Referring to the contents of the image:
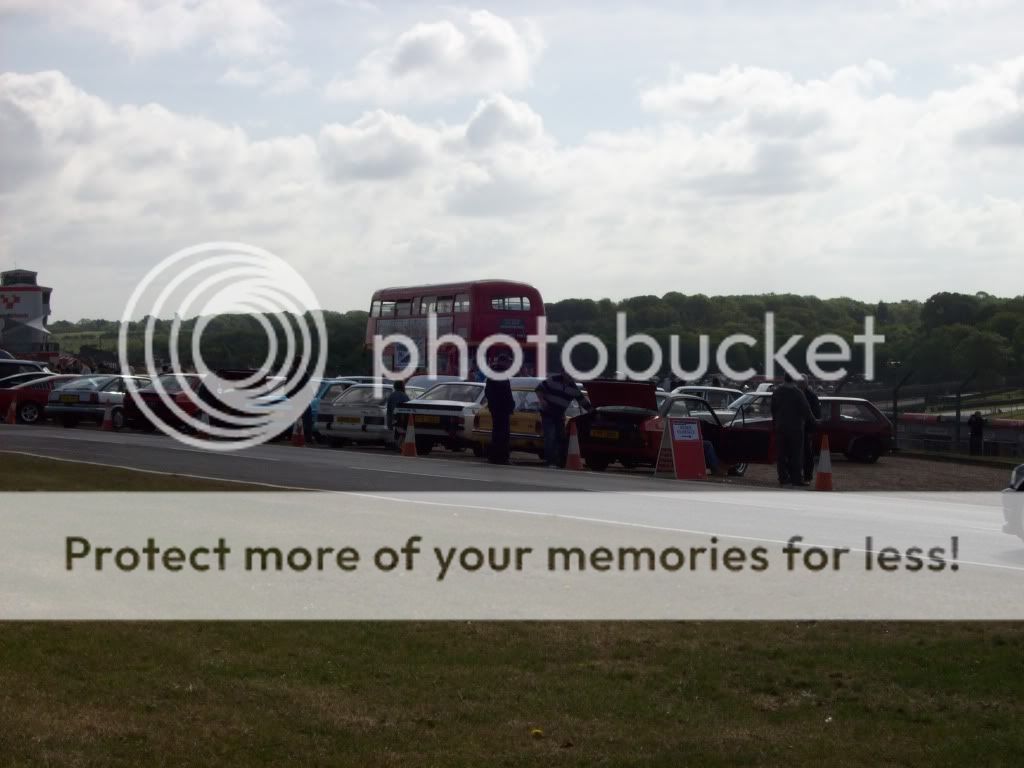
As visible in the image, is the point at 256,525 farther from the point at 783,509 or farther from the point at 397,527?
the point at 783,509

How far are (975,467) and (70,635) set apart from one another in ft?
86.2

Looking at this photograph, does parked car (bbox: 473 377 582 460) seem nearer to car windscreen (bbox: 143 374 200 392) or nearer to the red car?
the red car

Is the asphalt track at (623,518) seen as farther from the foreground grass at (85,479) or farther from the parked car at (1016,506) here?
the foreground grass at (85,479)

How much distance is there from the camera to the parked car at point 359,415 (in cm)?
2969

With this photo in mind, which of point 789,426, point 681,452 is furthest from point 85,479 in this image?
point 789,426

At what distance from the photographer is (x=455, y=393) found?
2961cm

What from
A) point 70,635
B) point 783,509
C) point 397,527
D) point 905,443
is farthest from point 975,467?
point 70,635

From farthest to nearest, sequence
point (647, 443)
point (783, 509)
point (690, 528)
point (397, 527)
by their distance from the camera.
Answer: point (647, 443)
point (783, 509)
point (690, 528)
point (397, 527)

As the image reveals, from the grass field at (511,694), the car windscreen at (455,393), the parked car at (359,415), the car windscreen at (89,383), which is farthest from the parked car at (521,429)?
the grass field at (511,694)

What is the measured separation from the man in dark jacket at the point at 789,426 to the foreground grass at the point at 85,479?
8.17 m

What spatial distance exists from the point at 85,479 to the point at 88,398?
19838mm

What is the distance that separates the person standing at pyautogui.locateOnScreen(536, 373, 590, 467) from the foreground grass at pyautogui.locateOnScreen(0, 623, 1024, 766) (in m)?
15.8

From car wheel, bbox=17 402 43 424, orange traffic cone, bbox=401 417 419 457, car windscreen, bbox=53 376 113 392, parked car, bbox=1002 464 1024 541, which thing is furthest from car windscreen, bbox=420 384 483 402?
parked car, bbox=1002 464 1024 541

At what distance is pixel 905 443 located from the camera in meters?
38.3
